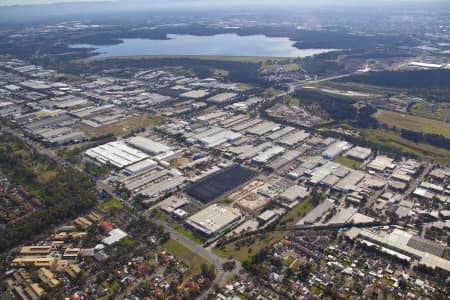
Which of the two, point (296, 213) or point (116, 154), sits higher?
point (116, 154)

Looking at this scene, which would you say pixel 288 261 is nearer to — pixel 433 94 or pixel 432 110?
pixel 432 110

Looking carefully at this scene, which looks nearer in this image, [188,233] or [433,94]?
[188,233]

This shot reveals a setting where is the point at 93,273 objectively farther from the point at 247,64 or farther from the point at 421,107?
the point at 247,64

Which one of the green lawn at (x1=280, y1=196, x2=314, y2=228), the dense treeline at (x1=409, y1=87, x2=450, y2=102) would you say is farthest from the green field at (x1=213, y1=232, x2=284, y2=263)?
the dense treeline at (x1=409, y1=87, x2=450, y2=102)

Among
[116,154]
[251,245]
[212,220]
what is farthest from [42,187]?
[251,245]

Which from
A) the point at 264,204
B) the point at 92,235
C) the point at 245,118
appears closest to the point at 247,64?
the point at 245,118

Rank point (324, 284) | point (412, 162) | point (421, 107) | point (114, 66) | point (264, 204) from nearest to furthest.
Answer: point (324, 284) → point (264, 204) → point (412, 162) → point (421, 107) → point (114, 66)
